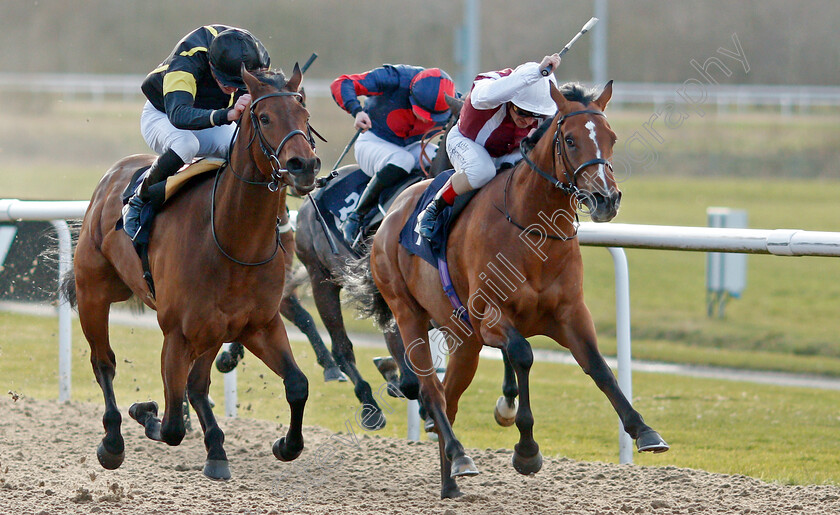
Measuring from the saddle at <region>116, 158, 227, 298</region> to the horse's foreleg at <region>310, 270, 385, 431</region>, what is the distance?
4.70ft

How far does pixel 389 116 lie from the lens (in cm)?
601

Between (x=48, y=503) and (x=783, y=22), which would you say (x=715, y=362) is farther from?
(x=783, y=22)

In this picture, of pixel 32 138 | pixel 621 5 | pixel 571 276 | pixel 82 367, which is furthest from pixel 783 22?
pixel 571 276

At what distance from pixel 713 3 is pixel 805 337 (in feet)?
79.6

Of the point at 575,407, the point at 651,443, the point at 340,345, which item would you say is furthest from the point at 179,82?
the point at 575,407

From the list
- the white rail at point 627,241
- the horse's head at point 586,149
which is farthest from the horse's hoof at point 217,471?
the horse's head at point 586,149

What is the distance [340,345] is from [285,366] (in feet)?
A: 5.66

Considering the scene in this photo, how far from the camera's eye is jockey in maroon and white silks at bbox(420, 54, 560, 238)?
4.34m

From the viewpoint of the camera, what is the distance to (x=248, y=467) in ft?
16.5

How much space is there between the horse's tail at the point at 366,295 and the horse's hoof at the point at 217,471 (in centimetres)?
128

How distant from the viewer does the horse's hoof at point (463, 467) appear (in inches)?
162

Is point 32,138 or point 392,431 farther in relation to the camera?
point 32,138

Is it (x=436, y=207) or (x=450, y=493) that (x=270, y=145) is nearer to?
(x=436, y=207)

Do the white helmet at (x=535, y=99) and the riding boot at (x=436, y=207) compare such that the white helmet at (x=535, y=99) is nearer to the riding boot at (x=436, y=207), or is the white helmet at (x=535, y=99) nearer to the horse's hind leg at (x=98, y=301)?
the riding boot at (x=436, y=207)
